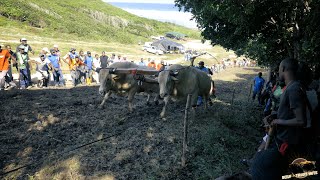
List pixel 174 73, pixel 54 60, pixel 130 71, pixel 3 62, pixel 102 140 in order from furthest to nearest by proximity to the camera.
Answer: pixel 54 60 < pixel 3 62 < pixel 130 71 < pixel 174 73 < pixel 102 140

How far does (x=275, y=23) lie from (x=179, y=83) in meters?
4.30

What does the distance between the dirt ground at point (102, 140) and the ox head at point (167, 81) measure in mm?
1010

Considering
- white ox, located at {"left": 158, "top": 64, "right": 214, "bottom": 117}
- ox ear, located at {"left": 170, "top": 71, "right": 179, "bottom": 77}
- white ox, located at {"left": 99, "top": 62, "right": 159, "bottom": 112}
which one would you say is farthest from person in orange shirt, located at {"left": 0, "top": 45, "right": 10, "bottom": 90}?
ox ear, located at {"left": 170, "top": 71, "right": 179, "bottom": 77}

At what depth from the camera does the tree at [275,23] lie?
897 centimetres

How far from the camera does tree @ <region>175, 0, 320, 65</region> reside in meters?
8.97

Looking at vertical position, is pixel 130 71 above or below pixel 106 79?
above

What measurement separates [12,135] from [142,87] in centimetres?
506

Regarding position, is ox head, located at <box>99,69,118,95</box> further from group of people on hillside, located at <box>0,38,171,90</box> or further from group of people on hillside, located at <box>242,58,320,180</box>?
A: group of people on hillside, located at <box>242,58,320,180</box>

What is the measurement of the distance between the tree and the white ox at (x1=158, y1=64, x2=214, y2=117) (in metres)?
2.32

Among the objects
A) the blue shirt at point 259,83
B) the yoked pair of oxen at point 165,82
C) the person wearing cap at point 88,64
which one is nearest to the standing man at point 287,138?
the yoked pair of oxen at point 165,82

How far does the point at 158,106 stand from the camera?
40.8 ft

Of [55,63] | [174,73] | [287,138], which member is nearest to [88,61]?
[55,63]

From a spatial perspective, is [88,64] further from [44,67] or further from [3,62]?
[3,62]

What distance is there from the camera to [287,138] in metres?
4.13
